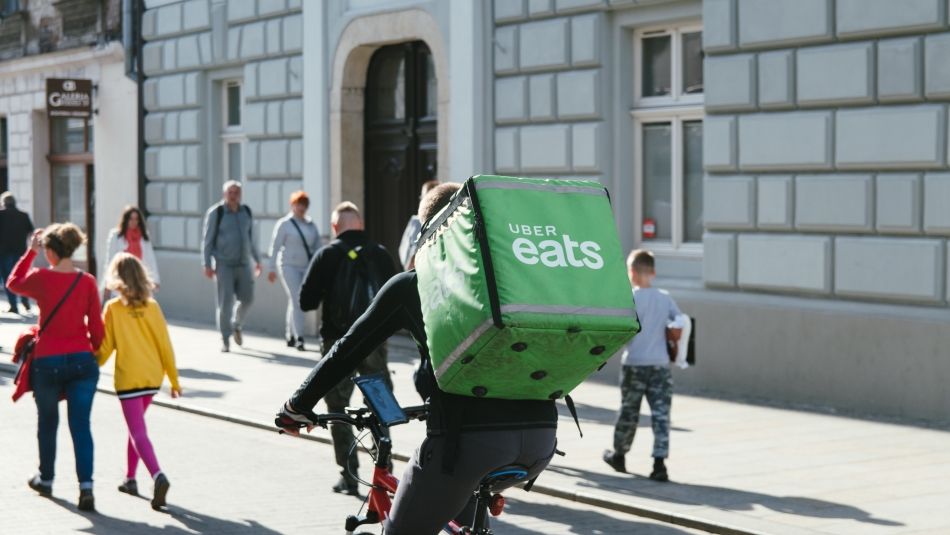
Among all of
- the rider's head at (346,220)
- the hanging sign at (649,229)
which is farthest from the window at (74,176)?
the rider's head at (346,220)

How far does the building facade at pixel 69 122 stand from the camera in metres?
24.0

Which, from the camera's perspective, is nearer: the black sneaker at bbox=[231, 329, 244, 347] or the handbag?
the handbag

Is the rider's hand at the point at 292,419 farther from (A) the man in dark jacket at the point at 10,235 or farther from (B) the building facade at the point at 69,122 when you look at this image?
(A) the man in dark jacket at the point at 10,235

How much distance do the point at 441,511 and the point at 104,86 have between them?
836 inches

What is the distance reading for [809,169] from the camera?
1279cm

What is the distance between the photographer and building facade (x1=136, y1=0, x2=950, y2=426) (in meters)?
12.0

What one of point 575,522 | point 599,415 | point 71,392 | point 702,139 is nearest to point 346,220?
point 71,392

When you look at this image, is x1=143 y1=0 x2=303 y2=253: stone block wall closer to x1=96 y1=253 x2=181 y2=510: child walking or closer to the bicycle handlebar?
x1=96 y1=253 x2=181 y2=510: child walking

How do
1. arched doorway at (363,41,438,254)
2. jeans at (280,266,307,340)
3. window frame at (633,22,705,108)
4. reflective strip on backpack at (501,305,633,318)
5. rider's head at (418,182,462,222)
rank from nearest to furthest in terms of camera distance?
reflective strip on backpack at (501,305,633,318)
rider's head at (418,182,462,222)
window frame at (633,22,705,108)
jeans at (280,266,307,340)
arched doorway at (363,41,438,254)

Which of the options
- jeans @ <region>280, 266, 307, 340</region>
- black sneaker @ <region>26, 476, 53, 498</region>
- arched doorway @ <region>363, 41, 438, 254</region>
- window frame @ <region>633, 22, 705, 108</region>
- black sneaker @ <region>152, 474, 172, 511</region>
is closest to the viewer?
black sneaker @ <region>152, 474, 172, 511</region>

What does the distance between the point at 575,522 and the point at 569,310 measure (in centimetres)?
443

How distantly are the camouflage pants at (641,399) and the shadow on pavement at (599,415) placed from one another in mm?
1854

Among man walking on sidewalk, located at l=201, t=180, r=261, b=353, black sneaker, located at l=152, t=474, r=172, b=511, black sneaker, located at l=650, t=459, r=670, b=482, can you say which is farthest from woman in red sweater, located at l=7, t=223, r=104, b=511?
man walking on sidewalk, located at l=201, t=180, r=261, b=353

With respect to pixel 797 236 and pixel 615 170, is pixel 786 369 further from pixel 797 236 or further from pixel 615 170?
pixel 615 170
